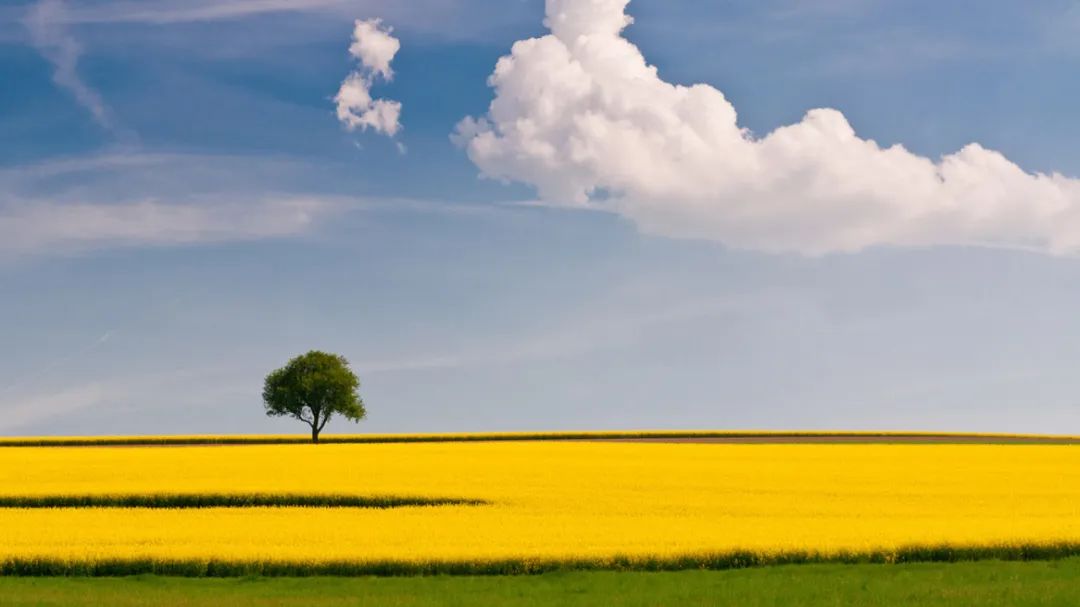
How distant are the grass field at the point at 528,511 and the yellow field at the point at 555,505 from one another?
0.30ft

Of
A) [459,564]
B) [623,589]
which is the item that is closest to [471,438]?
[459,564]

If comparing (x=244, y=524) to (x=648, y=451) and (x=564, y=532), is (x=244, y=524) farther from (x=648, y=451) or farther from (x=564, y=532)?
(x=648, y=451)

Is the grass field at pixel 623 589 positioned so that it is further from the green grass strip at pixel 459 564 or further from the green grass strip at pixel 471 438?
the green grass strip at pixel 471 438

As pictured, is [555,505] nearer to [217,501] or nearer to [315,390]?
[217,501]

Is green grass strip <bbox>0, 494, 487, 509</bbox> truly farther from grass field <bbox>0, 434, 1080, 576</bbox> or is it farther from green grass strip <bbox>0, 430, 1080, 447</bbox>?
green grass strip <bbox>0, 430, 1080, 447</bbox>

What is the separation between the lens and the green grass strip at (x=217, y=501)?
131 feet

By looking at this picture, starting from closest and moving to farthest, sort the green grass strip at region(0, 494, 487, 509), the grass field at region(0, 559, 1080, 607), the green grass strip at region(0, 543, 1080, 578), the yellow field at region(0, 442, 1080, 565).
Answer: the grass field at region(0, 559, 1080, 607)
the green grass strip at region(0, 543, 1080, 578)
the yellow field at region(0, 442, 1080, 565)
the green grass strip at region(0, 494, 487, 509)

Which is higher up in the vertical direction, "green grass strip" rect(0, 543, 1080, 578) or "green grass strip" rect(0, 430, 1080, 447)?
"green grass strip" rect(0, 430, 1080, 447)

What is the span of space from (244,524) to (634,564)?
1285cm

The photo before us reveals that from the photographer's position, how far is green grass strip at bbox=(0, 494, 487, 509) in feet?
131

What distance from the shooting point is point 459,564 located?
2453 cm

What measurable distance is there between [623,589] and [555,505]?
598 inches

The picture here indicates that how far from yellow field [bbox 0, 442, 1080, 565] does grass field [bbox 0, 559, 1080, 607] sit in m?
1.38

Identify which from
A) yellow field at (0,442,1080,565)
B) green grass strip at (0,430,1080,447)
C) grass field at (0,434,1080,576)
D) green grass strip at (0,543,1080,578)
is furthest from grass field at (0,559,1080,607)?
green grass strip at (0,430,1080,447)
